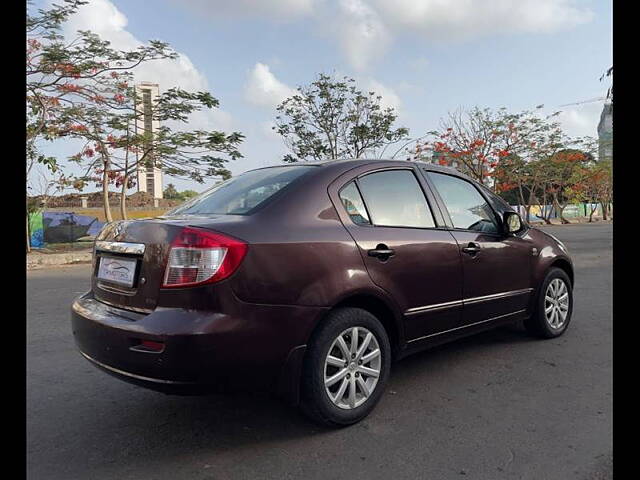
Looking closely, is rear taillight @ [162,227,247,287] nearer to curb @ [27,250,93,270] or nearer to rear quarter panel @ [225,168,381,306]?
rear quarter panel @ [225,168,381,306]

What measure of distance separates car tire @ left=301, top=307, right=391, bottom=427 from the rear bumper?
9 cm

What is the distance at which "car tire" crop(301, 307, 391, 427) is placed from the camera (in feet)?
8.66

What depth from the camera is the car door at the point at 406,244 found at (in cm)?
297

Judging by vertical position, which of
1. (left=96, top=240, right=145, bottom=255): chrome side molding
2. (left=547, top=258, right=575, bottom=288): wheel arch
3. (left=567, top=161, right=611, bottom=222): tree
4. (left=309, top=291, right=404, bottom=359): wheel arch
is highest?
(left=567, top=161, right=611, bottom=222): tree

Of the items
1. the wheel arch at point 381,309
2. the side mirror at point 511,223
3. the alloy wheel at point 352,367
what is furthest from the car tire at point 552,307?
the alloy wheel at point 352,367

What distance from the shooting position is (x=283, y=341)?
8.25 ft

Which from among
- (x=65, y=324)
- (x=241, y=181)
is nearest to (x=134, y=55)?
(x=65, y=324)

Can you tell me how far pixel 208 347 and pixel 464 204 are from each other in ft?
8.05

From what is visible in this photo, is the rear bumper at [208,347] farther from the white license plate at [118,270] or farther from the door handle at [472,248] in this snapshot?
the door handle at [472,248]

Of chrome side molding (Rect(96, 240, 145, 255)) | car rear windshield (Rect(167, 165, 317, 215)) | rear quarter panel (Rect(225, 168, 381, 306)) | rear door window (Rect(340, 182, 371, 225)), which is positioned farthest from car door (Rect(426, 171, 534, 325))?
Answer: chrome side molding (Rect(96, 240, 145, 255))

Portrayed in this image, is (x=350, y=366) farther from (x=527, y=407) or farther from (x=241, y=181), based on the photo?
(x=241, y=181)
